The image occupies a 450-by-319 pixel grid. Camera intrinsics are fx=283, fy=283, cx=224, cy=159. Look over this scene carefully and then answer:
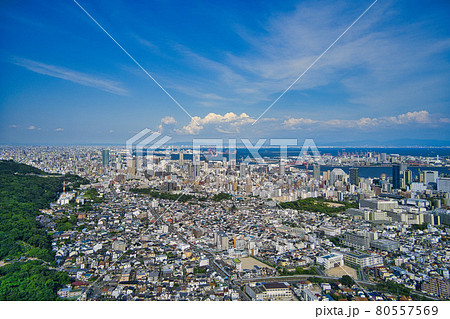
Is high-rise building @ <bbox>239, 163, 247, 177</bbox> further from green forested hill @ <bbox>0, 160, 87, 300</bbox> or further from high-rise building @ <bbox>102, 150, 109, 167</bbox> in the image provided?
green forested hill @ <bbox>0, 160, 87, 300</bbox>

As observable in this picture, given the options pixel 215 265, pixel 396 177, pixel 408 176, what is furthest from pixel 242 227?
pixel 408 176

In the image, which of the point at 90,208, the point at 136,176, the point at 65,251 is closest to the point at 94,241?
the point at 65,251

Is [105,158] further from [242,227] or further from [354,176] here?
[354,176]

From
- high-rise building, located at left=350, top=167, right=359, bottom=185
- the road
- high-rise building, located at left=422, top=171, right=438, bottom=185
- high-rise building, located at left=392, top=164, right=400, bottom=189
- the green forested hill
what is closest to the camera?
the green forested hill

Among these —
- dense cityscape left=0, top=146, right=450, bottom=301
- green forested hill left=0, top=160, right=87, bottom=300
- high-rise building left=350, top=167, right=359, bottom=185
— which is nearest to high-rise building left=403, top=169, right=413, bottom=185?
dense cityscape left=0, top=146, right=450, bottom=301

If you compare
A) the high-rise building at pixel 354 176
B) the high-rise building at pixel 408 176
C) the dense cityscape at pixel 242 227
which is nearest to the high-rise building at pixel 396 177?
the dense cityscape at pixel 242 227

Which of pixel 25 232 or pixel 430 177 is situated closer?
pixel 25 232

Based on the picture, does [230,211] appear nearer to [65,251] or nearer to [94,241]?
[94,241]
